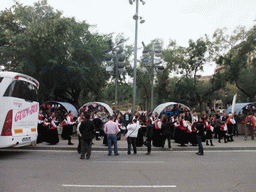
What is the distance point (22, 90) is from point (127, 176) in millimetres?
5994

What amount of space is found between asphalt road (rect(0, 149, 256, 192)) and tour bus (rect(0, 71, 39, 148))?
3.10 feet

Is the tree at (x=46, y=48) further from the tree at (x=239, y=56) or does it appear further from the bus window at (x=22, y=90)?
the tree at (x=239, y=56)

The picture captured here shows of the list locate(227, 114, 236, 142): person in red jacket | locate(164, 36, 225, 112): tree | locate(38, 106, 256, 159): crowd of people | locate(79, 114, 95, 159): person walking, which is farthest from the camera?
locate(164, 36, 225, 112): tree

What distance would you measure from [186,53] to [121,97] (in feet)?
49.1

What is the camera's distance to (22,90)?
Answer: 9953mm

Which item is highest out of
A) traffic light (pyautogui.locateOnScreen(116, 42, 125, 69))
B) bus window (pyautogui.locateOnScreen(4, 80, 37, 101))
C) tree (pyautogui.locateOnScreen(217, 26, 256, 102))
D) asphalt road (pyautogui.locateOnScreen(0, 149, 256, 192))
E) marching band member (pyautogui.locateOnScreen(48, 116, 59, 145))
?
tree (pyautogui.locateOnScreen(217, 26, 256, 102))

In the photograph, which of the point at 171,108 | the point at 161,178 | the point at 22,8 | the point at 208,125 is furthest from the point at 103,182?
the point at 22,8

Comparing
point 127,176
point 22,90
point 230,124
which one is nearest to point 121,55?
point 22,90

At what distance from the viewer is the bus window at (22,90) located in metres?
9.22

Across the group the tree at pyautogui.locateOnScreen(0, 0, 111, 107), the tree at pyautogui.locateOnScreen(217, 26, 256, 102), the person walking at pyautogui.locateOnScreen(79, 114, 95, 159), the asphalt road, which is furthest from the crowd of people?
the tree at pyautogui.locateOnScreen(217, 26, 256, 102)

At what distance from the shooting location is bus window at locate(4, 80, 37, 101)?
922 centimetres

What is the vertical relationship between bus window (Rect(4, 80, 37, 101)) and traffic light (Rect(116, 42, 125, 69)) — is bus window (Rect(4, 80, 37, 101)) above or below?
below

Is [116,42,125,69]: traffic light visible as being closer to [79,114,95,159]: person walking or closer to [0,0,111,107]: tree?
[0,0,111,107]: tree

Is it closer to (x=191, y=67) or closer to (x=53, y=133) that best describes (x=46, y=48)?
(x=53, y=133)
